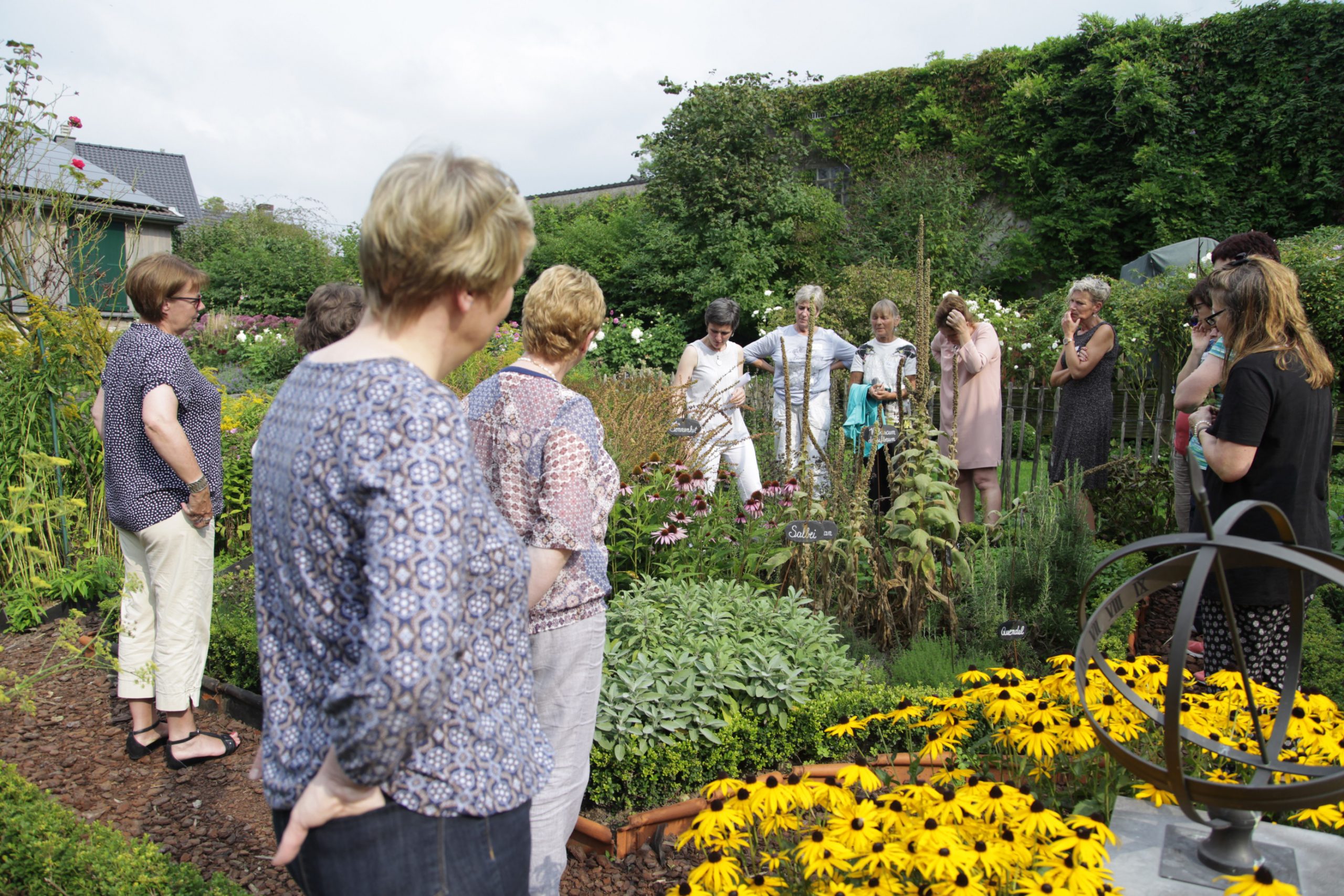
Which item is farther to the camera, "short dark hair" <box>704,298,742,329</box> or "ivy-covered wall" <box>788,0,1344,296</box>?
"ivy-covered wall" <box>788,0,1344,296</box>

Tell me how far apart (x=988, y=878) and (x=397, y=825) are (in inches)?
35.9

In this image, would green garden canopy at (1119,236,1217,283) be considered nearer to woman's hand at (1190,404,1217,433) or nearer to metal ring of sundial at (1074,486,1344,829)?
woman's hand at (1190,404,1217,433)

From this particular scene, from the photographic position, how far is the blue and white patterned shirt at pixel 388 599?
950 millimetres

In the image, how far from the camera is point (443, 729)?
1062mm

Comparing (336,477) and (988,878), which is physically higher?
(336,477)

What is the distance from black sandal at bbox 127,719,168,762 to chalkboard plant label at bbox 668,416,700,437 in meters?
2.27

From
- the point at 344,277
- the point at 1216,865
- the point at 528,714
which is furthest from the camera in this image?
the point at 344,277

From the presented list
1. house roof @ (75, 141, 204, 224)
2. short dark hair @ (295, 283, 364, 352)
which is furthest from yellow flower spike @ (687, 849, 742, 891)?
house roof @ (75, 141, 204, 224)

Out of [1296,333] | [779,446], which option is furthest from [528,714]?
[779,446]

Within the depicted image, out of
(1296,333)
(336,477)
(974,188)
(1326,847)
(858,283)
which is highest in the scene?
(974,188)

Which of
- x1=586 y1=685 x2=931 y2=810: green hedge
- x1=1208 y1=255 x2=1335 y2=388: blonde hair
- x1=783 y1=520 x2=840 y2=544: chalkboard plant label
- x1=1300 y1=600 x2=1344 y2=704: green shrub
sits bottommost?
x1=586 y1=685 x2=931 y2=810: green hedge

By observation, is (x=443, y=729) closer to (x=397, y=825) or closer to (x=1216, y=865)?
(x=397, y=825)

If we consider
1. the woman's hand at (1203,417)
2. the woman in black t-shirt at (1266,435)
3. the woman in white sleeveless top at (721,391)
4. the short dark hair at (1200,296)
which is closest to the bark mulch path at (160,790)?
the woman in black t-shirt at (1266,435)

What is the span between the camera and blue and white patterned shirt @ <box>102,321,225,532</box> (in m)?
2.82
